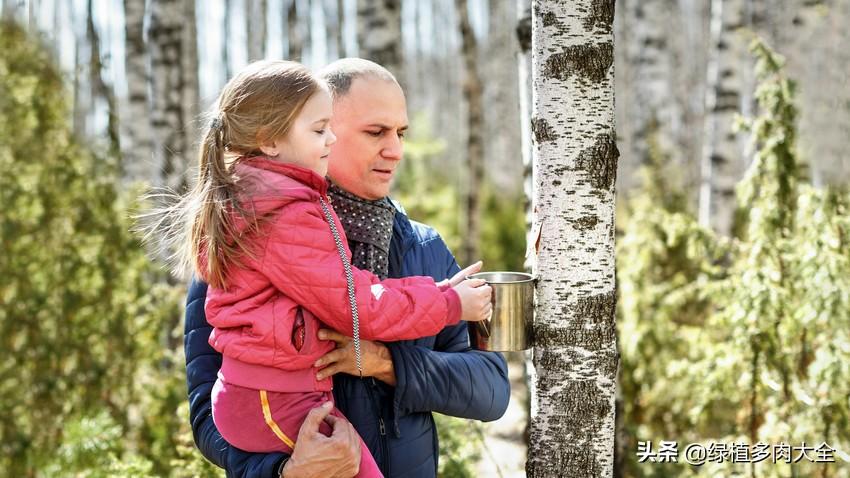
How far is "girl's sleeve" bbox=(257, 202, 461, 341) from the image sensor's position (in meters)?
1.91

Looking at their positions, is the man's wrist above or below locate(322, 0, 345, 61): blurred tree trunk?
below

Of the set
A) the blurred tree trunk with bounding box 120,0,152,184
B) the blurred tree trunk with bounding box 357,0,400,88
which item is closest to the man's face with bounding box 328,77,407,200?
the blurred tree trunk with bounding box 357,0,400,88

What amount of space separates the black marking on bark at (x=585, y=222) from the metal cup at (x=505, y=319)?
211mm

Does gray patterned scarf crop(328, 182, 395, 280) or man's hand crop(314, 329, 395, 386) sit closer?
man's hand crop(314, 329, 395, 386)

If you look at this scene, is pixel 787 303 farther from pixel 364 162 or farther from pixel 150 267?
pixel 150 267

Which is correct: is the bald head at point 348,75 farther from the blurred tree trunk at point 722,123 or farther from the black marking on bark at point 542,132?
the blurred tree trunk at point 722,123

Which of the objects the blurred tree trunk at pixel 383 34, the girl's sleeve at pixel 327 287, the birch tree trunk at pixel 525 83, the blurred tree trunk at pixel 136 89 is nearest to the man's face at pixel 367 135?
the girl's sleeve at pixel 327 287

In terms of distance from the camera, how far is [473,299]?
2002 millimetres

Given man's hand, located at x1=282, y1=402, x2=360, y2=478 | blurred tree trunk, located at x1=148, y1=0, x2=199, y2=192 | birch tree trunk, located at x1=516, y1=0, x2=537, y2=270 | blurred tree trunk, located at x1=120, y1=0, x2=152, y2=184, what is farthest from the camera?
blurred tree trunk, located at x1=120, y1=0, x2=152, y2=184

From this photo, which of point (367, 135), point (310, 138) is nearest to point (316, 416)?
point (310, 138)

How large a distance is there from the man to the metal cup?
75 mm

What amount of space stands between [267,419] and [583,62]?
1309 millimetres

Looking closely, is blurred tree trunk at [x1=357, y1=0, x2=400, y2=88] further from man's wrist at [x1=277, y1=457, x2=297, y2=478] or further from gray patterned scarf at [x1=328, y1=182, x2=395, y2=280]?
man's wrist at [x1=277, y1=457, x2=297, y2=478]

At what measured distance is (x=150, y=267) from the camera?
5543 mm
